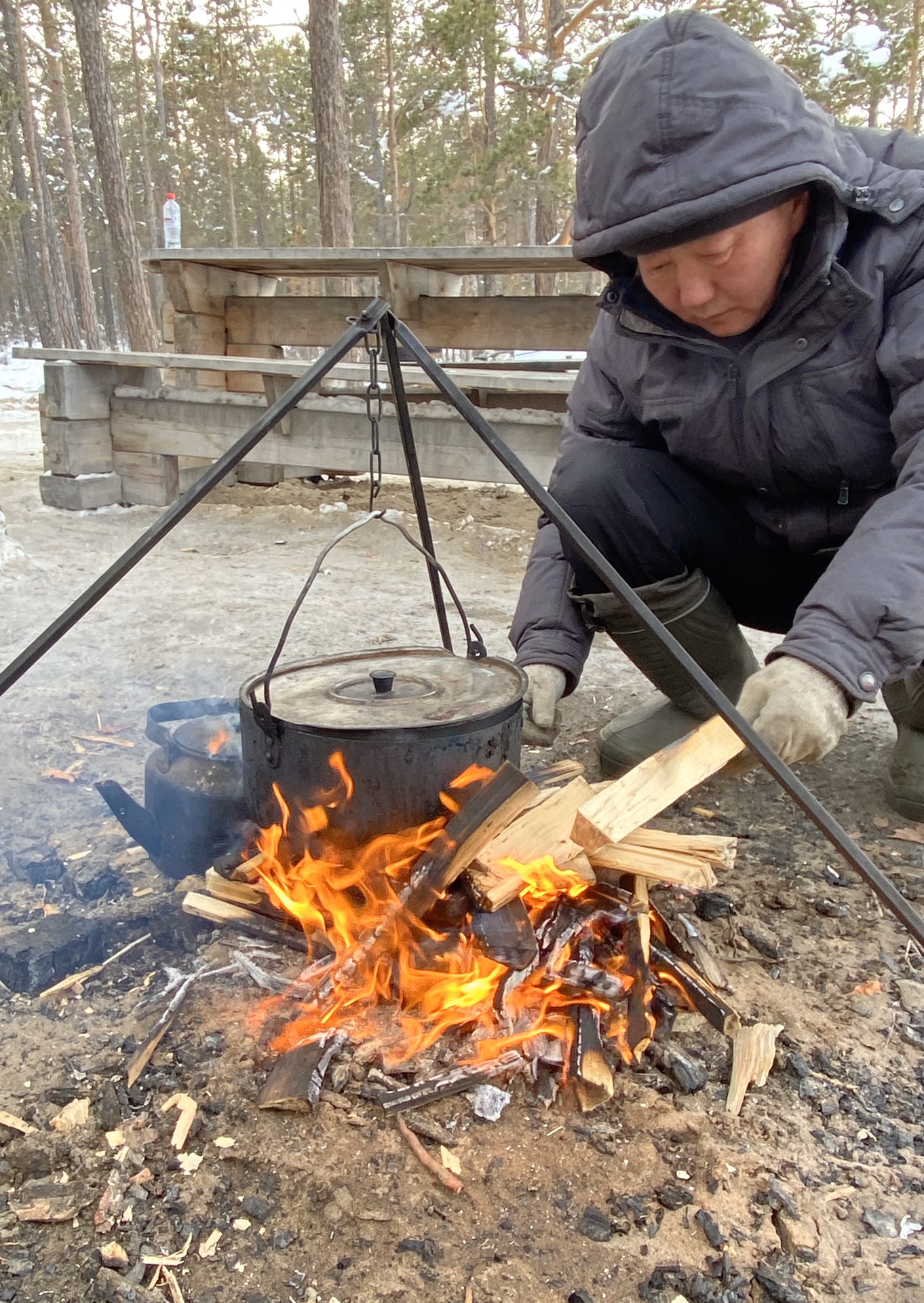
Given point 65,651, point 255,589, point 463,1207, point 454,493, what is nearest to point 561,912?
point 463,1207

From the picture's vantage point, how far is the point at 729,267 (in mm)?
1770

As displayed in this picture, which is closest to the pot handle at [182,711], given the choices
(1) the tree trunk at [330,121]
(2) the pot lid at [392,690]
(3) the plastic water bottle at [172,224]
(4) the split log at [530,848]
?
(2) the pot lid at [392,690]

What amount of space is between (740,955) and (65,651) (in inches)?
117

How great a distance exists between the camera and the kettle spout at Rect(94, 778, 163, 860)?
210cm

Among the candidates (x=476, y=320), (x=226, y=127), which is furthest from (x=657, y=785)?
(x=226, y=127)

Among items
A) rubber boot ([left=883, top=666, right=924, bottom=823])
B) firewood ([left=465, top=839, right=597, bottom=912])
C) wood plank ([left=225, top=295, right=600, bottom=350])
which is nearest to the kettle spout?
firewood ([left=465, top=839, right=597, bottom=912])

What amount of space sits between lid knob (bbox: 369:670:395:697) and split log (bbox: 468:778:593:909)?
1.21 feet

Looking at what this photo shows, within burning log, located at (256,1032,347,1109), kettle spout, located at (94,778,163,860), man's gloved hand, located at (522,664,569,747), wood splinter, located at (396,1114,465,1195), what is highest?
man's gloved hand, located at (522,664,569,747)

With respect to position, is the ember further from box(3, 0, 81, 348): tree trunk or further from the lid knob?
box(3, 0, 81, 348): tree trunk

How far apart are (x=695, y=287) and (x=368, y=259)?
5.06 metres

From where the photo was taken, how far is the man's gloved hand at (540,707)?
2.21 metres

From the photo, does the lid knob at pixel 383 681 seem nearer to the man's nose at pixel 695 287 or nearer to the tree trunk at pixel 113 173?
the man's nose at pixel 695 287

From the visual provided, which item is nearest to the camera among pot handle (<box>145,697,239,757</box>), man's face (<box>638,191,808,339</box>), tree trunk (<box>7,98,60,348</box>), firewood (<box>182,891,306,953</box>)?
man's face (<box>638,191,808,339</box>)

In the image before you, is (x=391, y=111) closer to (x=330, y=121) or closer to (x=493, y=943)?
(x=330, y=121)
